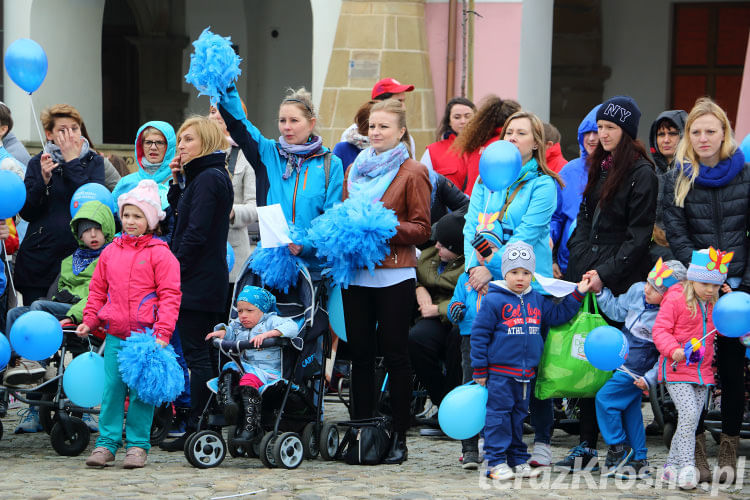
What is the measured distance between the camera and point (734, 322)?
5.79 m

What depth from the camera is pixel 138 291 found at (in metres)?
6.32

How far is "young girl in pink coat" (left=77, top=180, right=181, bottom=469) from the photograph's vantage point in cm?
631

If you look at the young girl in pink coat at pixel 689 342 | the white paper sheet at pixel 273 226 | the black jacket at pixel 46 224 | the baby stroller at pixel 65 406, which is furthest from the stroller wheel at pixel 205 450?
the young girl in pink coat at pixel 689 342

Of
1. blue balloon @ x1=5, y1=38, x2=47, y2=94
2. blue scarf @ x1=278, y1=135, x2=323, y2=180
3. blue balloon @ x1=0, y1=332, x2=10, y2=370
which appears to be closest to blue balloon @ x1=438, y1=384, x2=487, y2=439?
blue scarf @ x1=278, y1=135, x2=323, y2=180

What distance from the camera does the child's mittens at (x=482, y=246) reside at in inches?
247

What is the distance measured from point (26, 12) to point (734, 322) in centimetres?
922

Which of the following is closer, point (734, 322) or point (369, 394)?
point (734, 322)

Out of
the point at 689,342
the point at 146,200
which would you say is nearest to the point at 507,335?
the point at 689,342

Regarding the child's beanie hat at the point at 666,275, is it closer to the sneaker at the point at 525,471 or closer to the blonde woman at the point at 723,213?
the blonde woman at the point at 723,213

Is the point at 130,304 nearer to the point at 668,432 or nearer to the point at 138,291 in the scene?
the point at 138,291

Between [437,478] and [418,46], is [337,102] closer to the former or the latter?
[418,46]

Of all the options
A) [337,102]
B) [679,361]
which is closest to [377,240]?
[679,361]

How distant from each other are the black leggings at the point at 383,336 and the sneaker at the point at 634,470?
1137mm

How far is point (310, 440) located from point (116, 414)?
3.32 feet
